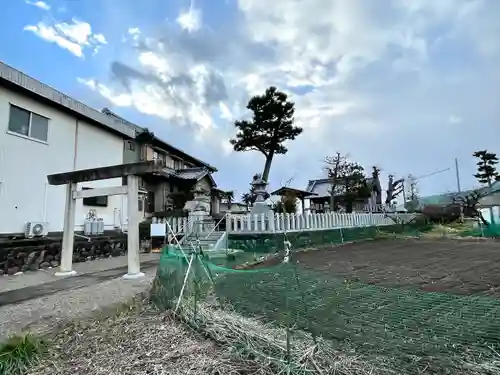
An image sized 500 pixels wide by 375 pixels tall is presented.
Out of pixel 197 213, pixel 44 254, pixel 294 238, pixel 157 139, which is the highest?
pixel 157 139

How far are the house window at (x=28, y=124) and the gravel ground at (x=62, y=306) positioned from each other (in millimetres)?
5929

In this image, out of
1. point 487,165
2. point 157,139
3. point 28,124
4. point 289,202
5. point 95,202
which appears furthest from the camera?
point 487,165

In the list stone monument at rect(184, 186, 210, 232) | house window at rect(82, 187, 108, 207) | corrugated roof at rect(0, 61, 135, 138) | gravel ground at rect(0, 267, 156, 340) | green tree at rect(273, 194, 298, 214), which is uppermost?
corrugated roof at rect(0, 61, 135, 138)

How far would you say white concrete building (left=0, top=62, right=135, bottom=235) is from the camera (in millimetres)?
8344

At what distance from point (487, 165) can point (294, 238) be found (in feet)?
92.0

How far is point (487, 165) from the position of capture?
2978 cm

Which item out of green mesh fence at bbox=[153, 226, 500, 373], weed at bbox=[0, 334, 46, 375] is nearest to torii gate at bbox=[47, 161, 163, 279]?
green mesh fence at bbox=[153, 226, 500, 373]

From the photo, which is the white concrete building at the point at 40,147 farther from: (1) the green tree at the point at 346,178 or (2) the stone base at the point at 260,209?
(1) the green tree at the point at 346,178

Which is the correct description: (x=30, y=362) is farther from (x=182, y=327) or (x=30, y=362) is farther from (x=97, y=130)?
(x=97, y=130)

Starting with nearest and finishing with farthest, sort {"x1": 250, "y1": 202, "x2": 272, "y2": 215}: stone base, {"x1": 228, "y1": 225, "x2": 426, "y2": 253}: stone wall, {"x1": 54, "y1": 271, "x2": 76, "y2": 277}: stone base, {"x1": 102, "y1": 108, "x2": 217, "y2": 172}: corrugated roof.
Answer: {"x1": 54, "y1": 271, "x2": 76, "y2": 277}: stone base
{"x1": 228, "y1": 225, "x2": 426, "y2": 253}: stone wall
{"x1": 250, "y1": 202, "x2": 272, "y2": 215}: stone base
{"x1": 102, "y1": 108, "x2": 217, "y2": 172}: corrugated roof

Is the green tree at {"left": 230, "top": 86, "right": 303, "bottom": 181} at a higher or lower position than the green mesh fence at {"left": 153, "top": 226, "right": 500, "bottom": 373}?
higher

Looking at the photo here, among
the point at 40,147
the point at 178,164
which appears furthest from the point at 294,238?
the point at 178,164

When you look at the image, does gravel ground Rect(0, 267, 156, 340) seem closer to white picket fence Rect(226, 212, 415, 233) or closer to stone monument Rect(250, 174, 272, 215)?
white picket fence Rect(226, 212, 415, 233)

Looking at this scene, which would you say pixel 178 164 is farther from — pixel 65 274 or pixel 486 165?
pixel 486 165
